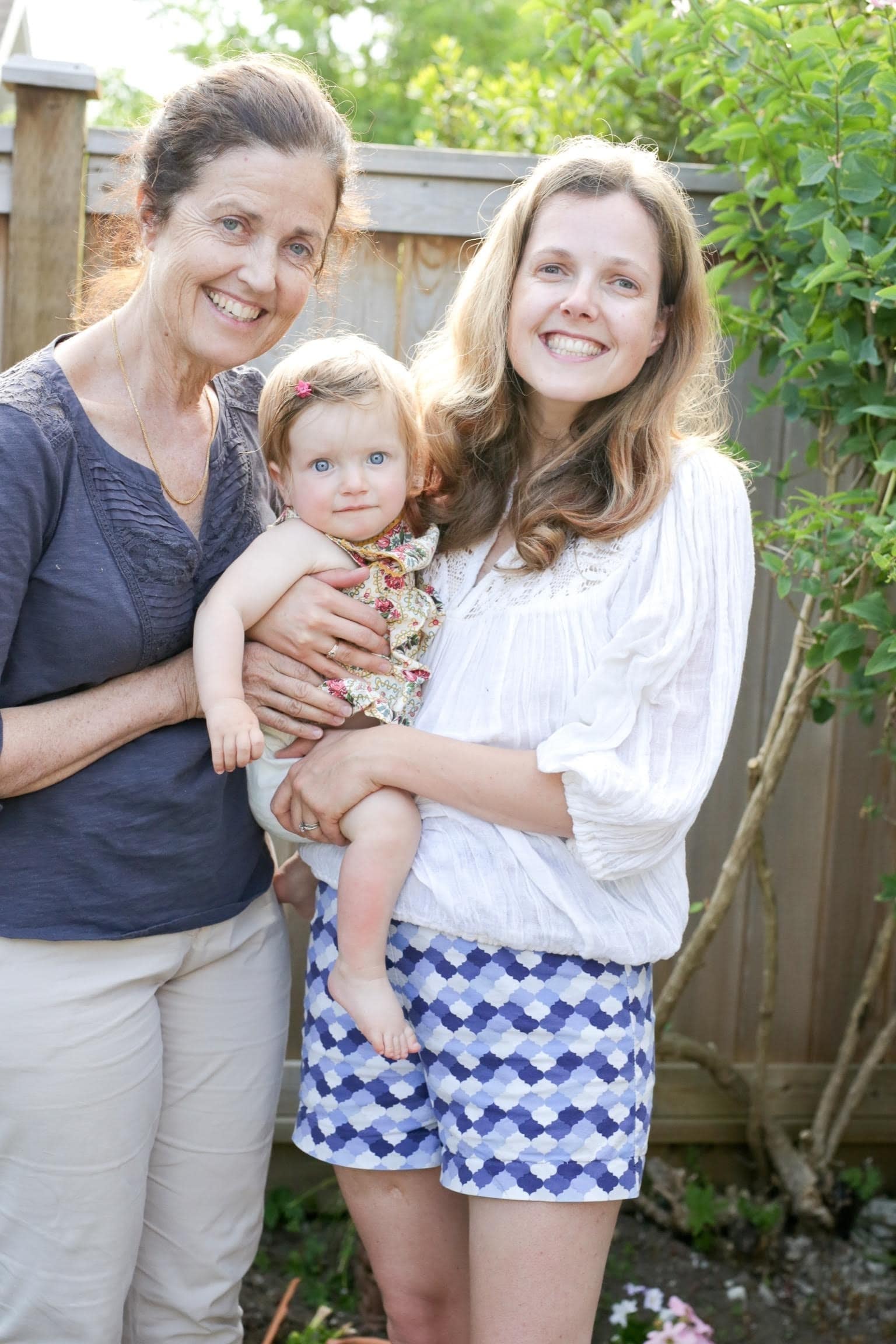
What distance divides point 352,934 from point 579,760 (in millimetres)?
385

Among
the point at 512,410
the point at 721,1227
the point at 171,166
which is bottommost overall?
the point at 721,1227

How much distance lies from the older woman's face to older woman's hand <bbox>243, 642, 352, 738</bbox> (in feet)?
1.35

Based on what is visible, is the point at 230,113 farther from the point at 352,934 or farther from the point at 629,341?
the point at 352,934

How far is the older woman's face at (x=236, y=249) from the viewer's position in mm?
1608

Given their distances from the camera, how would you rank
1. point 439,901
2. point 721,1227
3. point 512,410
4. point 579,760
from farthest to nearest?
point 721,1227 < point 512,410 < point 439,901 < point 579,760

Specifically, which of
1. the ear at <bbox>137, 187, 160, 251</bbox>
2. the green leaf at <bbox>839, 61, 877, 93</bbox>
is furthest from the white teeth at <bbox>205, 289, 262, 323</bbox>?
the green leaf at <bbox>839, 61, 877, 93</bbox>

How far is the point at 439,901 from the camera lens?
64.1 inches

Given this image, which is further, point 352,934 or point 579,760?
point 352,934

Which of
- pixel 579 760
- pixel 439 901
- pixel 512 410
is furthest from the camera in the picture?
pixel 512 410

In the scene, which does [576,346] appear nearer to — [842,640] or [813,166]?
[813,166]

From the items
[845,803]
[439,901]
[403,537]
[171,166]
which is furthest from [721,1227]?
[171,166]

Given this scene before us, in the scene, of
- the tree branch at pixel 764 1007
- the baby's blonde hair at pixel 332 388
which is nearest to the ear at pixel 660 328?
the baby's blonde hair at pixel 332 388

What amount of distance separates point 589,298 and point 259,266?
43 cm

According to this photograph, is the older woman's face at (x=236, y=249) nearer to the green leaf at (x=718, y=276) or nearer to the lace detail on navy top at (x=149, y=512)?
the lace detail on navy top at (x=149, y=512)
